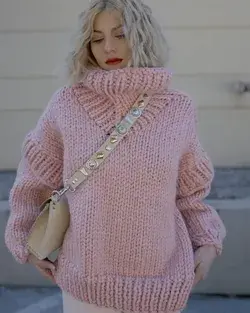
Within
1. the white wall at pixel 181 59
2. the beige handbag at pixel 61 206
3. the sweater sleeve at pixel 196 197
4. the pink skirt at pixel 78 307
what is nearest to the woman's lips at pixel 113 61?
the beige handbag at pixel 61 206

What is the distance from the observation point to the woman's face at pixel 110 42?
2.20 m

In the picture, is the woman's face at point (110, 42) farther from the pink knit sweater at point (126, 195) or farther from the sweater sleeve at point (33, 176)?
the sweater sleeve at point (33, 176)

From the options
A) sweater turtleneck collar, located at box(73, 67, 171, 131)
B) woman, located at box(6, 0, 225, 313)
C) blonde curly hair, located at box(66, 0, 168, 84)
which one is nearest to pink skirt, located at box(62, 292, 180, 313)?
woman, located at box(6, 0, 225, 313)

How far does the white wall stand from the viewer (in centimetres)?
417

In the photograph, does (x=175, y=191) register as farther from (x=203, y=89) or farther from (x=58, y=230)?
(x=203, y=89)

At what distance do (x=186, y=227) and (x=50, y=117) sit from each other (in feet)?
1.87

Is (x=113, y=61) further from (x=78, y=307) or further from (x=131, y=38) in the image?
(x=78, y=307)

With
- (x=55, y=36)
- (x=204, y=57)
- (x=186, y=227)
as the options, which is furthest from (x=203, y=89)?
(x=186, y=227)

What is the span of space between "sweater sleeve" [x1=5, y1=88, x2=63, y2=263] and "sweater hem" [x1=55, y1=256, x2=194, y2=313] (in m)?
0.24

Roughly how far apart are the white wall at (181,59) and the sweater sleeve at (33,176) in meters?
1.85

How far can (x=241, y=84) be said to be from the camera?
4207mm

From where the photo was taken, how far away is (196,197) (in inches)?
93.4

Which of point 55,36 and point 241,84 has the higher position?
point 55,36

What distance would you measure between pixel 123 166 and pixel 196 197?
1.12 feet
